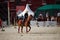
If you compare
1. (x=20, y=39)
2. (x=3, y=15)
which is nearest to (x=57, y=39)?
(x=20, y=39)

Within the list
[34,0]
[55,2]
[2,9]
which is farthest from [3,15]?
[55,2]

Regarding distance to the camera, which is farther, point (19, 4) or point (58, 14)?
point (19, 4)

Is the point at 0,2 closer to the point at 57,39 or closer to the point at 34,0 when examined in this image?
the point at 34,0

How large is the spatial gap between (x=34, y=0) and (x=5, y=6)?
20.1ft

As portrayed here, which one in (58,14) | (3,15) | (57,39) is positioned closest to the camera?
(57,39)

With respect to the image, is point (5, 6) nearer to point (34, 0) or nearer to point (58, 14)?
point (34, 0)

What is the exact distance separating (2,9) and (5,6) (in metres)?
0.93

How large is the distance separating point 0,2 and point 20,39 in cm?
4060

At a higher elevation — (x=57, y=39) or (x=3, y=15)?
(x=57, y=39)

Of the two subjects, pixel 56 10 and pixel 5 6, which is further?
pixel 5 6

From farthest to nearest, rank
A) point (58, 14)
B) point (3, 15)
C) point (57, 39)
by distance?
point (3, 15), point (58, 14), point (57, 39)

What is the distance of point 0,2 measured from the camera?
205 ft

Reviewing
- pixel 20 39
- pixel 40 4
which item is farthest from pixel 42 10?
pixel 20 39

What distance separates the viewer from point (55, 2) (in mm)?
62219
